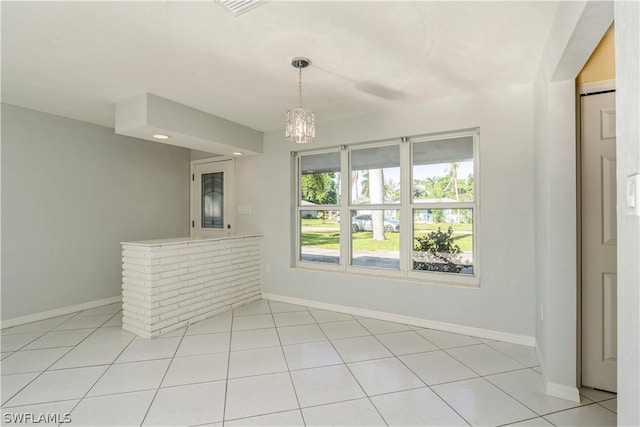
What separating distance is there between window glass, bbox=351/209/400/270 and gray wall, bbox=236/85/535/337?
26 centimetres

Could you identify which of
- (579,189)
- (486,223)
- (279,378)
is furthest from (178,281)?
(579,189)

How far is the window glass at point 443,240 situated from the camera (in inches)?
130

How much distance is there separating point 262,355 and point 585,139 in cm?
303

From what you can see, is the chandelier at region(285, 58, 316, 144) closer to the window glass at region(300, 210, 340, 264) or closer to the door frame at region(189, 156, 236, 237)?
the window glass at region(300, 210, 340, 264)

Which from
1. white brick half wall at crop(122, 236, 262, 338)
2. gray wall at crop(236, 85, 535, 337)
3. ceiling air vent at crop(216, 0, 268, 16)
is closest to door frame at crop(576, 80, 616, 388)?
gray wall at crop(236, 85, 535, 337)

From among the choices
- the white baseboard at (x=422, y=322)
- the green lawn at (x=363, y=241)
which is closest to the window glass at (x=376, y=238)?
the green lawn at (x=363, y=241)

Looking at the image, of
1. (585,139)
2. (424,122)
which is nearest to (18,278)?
(424,122)

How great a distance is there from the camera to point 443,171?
3416 mm

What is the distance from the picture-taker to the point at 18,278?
344cm

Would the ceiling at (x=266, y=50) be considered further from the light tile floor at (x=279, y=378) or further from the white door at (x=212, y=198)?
the light tile floor at (x=279, y=378)

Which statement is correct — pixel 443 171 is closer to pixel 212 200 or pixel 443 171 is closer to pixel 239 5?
pixel 239 5

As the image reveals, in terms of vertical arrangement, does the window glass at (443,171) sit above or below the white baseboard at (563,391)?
above
